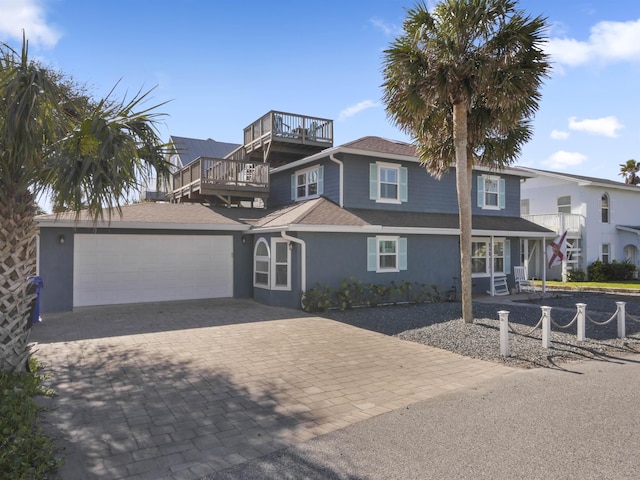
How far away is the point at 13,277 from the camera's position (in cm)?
582

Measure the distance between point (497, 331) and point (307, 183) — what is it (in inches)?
384

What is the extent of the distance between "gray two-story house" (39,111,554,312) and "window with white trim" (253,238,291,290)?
0.04 metres

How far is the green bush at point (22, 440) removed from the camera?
3348 millimetres

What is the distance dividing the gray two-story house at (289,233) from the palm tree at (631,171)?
21.6m

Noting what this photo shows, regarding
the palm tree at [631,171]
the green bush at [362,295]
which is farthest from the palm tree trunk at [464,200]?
the palm tree at [631,171]

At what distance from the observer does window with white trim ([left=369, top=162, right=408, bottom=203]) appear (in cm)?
1548

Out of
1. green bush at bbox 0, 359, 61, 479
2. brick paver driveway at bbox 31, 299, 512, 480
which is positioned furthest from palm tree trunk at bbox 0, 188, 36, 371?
brick paver driveway at bbox 31, 299, 512, 480

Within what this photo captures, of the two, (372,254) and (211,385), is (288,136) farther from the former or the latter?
(211,385)

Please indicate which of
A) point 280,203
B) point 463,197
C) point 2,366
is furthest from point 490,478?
point 280,203

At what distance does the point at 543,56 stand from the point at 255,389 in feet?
31.4

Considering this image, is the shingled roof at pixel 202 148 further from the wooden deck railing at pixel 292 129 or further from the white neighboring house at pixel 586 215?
the white neighboring house at pixel 586 215

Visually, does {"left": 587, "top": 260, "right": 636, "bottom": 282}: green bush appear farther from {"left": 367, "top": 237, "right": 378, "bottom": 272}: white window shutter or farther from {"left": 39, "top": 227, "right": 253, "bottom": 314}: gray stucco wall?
{"left": 39, "top": 227, "right": 253, "bottom": 314}: gray stucco wall

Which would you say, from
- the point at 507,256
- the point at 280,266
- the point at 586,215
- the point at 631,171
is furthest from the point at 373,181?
the point at 631,171

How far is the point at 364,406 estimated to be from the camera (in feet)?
17.2
